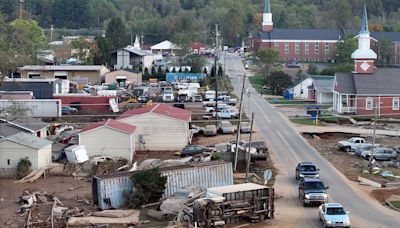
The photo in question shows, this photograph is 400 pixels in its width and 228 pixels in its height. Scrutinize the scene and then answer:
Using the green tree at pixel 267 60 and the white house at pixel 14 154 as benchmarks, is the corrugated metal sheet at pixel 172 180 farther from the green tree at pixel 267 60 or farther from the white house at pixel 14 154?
the green tree at pixel 267 60

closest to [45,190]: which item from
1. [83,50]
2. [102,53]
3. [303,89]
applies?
[303,89]

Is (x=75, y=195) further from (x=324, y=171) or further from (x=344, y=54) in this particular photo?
(x=344, y=54)

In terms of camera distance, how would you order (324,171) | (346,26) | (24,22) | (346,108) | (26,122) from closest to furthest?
1. (324,171)
2. (26,122)
3. (346,108)
4. (24,22)
5. (346,26)

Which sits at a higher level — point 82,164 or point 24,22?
point 24,22

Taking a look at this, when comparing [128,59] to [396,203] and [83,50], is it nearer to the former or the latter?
[83,50]

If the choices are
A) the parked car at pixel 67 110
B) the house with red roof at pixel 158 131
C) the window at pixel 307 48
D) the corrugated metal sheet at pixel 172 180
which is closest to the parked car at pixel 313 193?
the corrugated metal sheet at pixel 172 180

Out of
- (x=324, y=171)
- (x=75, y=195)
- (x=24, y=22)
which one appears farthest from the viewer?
(x=24, y=22)

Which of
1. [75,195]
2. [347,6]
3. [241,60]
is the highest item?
[347,6]

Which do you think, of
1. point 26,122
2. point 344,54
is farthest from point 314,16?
point 26,122
